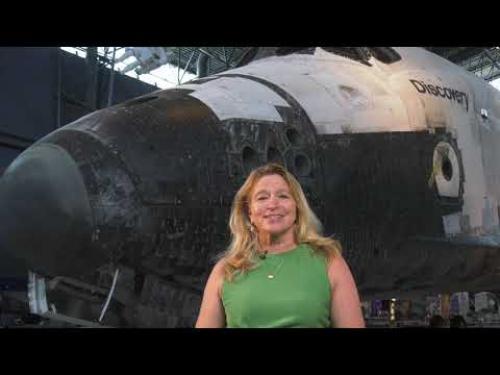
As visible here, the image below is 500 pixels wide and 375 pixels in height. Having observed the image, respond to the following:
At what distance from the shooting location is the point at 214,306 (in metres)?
1.25

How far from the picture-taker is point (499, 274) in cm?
403

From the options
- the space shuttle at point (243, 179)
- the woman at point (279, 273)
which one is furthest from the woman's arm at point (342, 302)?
the space shuttle at point (243, 179)

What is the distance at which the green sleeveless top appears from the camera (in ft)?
3.84

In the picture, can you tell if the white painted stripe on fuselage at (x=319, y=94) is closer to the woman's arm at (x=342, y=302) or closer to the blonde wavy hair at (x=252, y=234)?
the blonde wavy hair at (x=252, y=234)

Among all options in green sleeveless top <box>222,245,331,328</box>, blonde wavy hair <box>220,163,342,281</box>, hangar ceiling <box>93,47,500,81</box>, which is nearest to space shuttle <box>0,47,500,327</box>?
blonde wavy hair <box>220,163,342,281</box>

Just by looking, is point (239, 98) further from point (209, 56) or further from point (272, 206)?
point (209, 56)

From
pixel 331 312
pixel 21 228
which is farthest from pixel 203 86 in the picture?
pixel 331 312

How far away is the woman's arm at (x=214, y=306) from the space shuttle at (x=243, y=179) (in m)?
0.72

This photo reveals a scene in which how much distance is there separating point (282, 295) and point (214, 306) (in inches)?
6.4

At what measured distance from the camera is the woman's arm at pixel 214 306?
1.25 meters
